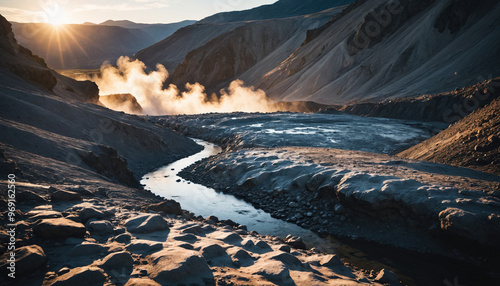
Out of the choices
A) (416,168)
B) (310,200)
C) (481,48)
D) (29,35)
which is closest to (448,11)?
(481,48)

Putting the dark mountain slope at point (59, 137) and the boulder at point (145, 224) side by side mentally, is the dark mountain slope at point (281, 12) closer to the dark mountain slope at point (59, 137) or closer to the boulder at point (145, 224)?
the dark mountain slope at point (59, 137)

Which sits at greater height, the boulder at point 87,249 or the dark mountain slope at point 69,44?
the dark mountain slope at point 69,44

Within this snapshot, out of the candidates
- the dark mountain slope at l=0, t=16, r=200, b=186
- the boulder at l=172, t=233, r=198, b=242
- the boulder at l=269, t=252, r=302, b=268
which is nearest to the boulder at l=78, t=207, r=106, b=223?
the boulder at l=172, t=233, r=198, b=242

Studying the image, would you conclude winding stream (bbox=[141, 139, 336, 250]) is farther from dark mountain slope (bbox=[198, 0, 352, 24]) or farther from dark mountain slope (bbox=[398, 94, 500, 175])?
dark mountain slope (bbox=[198, 0, 352, 24])

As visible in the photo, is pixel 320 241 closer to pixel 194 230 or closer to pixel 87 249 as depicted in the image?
pixel 194 230

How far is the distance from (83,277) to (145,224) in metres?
2.97

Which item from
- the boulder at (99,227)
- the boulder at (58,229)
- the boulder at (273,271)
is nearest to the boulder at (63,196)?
the boulder at (99,227)

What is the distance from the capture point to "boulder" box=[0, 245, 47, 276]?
17.5 ft

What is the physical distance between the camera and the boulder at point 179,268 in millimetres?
5957

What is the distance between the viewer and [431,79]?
4394 centimetres

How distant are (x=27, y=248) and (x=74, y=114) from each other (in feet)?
64.6

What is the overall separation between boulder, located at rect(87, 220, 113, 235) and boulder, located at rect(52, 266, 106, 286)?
204cm

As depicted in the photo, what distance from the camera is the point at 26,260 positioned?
546 centimetres

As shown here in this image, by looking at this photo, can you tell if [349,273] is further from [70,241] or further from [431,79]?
[431,79]
